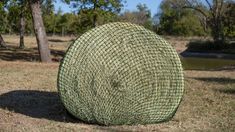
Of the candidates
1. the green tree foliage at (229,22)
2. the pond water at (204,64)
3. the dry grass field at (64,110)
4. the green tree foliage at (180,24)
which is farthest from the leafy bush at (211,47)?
the dry grass field at (64,110)

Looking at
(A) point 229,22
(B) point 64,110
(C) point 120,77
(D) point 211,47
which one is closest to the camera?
(C) point 120,77

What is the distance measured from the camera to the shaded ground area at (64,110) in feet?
26.9

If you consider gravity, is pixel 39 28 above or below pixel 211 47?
above

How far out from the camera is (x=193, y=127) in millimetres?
8273

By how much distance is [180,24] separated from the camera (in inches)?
3312

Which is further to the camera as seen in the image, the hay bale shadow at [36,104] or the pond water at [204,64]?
the pond water at [204,64]

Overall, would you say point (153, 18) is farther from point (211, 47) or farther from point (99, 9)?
point (99, 9)

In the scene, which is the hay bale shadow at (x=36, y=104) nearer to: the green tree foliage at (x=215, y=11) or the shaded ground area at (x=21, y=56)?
the shaded ground area at (x=21, y=56)

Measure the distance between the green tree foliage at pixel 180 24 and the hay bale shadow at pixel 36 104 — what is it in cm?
7148

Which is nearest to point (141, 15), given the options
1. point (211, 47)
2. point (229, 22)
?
point (229, 22)

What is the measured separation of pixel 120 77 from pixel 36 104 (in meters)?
2.55

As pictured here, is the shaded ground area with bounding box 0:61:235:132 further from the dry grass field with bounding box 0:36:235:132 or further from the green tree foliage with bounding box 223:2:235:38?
the green tree foliage with bounding box 223:2:235:38

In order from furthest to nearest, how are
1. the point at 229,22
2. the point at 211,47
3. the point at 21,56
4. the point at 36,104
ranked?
the point at 229,22, the point at 211,47, the point at 21,56, the point at 36,104

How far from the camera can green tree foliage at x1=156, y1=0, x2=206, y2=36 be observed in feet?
275
